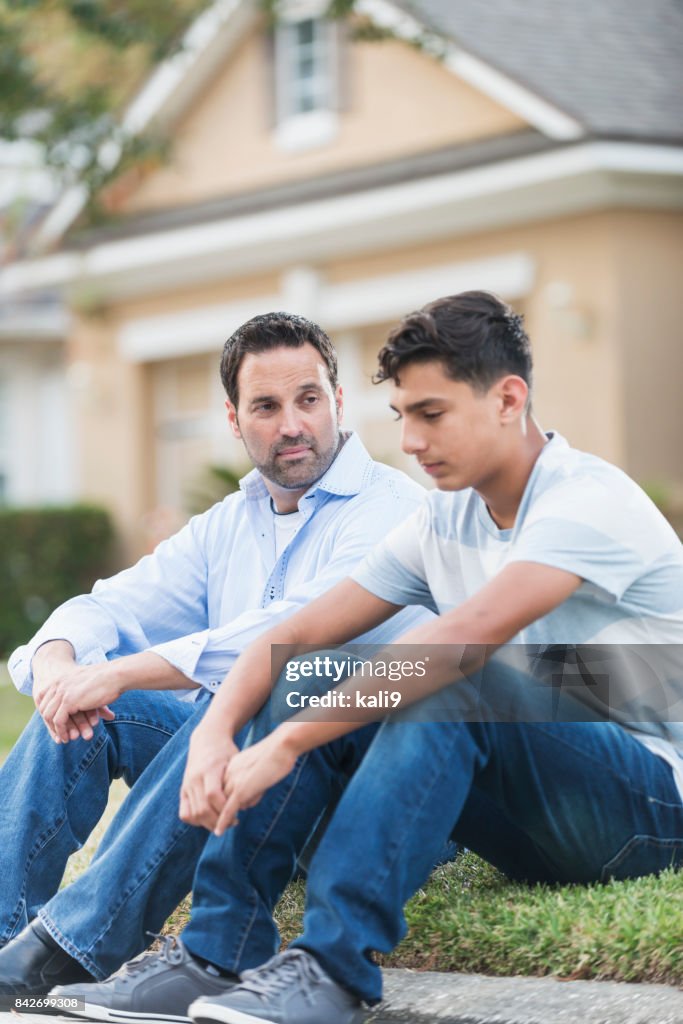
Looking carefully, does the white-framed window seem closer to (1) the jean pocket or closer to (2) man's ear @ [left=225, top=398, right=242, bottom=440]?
(2) man's ear @ [left=225, top=398, right=242, bottom=440]

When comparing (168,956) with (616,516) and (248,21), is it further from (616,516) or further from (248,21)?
(248,21)

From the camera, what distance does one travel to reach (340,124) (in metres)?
14.4

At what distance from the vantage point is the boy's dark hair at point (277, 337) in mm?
4156

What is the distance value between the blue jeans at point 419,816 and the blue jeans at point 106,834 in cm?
20

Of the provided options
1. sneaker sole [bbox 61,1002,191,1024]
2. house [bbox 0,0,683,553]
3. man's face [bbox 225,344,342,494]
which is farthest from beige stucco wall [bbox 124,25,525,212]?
sneaker sole [bbox 61,1002,191,1024]

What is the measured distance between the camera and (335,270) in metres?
13.9

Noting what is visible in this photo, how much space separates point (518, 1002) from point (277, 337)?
174 centimetres

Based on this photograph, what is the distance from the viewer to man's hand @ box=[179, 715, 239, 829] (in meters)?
3.21

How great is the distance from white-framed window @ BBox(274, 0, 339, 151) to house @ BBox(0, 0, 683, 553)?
24 mm

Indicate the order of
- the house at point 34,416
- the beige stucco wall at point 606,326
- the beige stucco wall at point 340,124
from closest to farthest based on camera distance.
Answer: the beige stucco wall at point 606,326 < the beige stucco wall at point 340,124 < the house at point 34,416

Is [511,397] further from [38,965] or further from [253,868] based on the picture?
[38,965]

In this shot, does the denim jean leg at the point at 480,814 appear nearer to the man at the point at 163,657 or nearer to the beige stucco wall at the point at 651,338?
the man at the point at 163,657

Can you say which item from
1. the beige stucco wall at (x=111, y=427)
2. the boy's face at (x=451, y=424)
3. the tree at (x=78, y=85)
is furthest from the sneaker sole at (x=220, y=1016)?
the beige stucco wall at (x=111, y=427)

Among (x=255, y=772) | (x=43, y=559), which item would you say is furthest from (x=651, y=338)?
(x=255, y=772)
